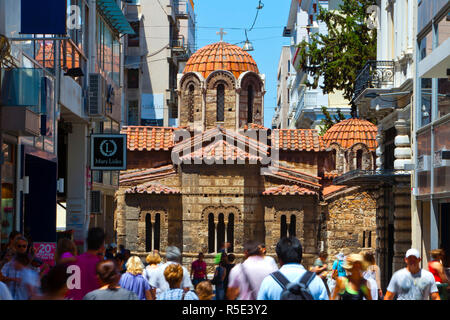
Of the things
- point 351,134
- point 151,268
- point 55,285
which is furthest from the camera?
point 351,134

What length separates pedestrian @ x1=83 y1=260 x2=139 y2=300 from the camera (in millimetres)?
7043

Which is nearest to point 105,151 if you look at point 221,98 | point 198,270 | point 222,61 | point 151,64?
point 198,270

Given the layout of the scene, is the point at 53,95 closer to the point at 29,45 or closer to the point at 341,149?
the point at 29,45

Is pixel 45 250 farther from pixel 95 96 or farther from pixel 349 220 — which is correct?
pixel 349 220

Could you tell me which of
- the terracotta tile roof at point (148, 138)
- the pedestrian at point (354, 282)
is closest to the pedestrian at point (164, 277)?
the pedestrian at point (354, 282)

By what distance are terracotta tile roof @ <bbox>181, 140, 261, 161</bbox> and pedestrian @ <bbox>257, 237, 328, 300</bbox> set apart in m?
31.9

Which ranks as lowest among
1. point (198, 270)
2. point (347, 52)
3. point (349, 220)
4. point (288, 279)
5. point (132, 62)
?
point (198, 270)

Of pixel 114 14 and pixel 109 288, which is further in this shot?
pixel 114 14

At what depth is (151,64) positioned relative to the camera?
54.0 meters

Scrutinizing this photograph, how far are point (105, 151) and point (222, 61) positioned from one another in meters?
25.2

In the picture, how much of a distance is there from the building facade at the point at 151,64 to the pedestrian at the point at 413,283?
42110mm

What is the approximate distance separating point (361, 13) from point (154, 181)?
13.5m

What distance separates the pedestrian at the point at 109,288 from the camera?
7043mm

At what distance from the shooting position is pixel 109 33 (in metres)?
27.7
